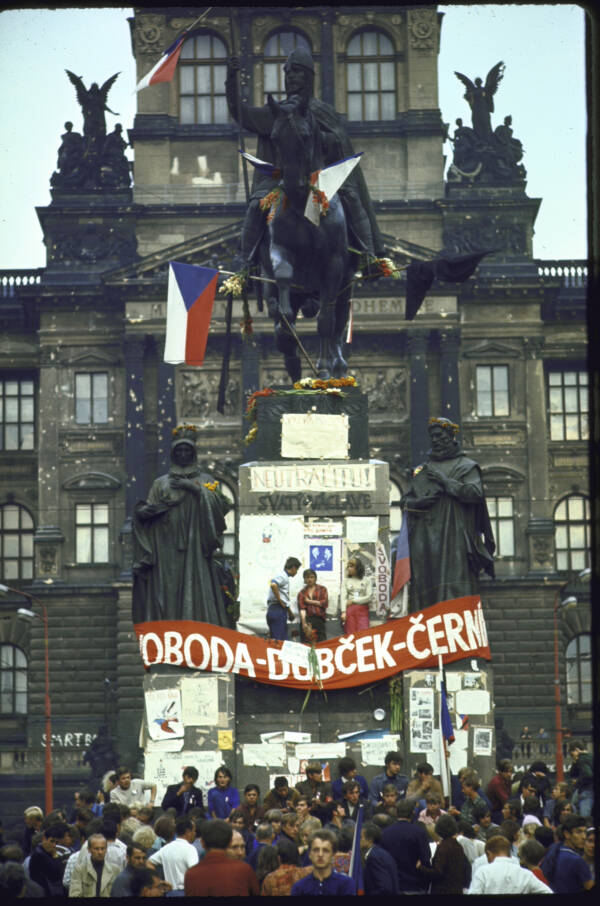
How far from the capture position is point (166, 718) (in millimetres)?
18656

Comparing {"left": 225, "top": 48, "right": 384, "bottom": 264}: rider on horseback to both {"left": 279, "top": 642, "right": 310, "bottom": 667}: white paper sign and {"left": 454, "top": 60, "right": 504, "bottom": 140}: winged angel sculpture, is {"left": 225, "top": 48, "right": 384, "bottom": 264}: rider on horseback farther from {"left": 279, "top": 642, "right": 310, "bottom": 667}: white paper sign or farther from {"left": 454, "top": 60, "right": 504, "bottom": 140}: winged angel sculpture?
{"left": 454, "top": 60, "right": 504, "bottom": 140}: winged angel sculpture

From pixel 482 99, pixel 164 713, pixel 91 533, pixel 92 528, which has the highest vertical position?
pixel 482 99

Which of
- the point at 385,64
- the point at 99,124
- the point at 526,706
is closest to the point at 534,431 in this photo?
the point at 526,706

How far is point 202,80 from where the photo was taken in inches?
2596

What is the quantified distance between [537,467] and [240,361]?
10417 mm

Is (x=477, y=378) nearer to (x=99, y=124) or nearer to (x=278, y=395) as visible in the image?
(x=99, y=124)

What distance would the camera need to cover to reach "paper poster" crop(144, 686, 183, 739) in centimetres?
1862

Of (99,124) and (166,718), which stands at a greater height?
(99,124)

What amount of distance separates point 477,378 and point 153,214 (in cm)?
1222

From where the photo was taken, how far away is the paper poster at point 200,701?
18.5m

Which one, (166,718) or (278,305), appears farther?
(278,305)

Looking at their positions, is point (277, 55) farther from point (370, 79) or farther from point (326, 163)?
point (326, 163)

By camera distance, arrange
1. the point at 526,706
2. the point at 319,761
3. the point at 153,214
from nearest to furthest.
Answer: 1. the point at 319,761
2. the point at 526,706
3. the point at 153,214

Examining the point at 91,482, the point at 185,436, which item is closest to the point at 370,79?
the point at 91,482
